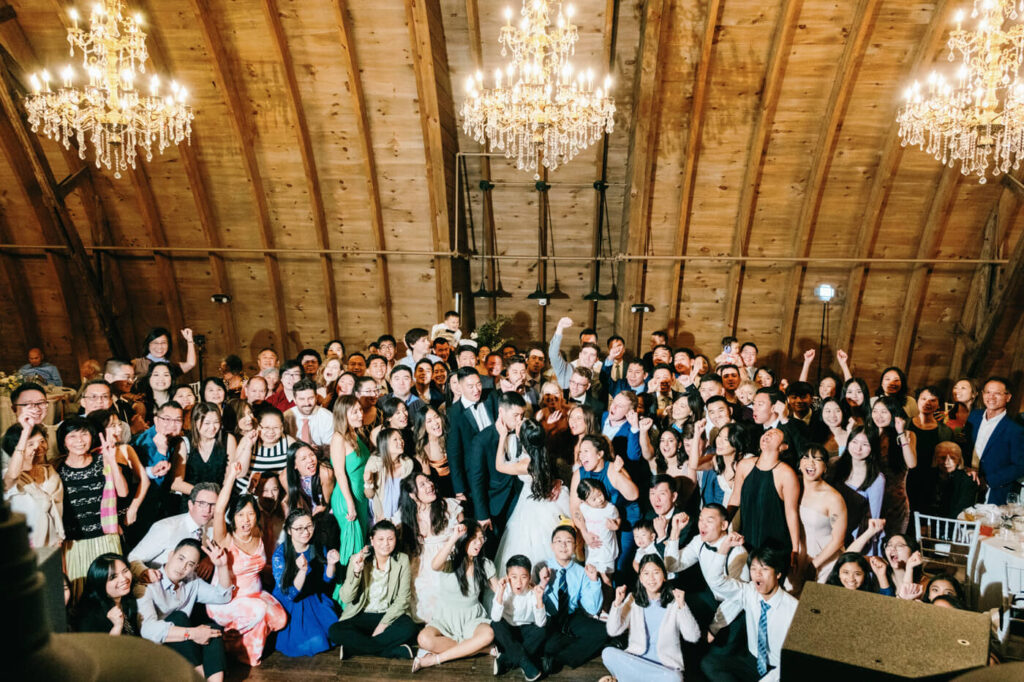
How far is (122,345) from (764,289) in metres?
10.3

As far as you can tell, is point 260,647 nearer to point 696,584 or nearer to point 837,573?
point 696,584

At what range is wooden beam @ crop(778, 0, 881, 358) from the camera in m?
8.39

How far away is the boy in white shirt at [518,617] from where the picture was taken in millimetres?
4895

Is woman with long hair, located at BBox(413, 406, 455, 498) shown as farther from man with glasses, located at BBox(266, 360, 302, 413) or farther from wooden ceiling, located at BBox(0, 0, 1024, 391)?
wooden ceiling, located at BBox(0, 0, 1024, 391)

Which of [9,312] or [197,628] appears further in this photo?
[9,312]

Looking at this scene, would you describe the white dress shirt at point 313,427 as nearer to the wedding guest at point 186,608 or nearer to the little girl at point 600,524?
the wedding guest at point 186,608

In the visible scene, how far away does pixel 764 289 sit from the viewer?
430 inches

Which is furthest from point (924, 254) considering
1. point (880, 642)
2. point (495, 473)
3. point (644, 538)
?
point (880, 642)

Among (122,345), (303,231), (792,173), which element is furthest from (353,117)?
(792,173)

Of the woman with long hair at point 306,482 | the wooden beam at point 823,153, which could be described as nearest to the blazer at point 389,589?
the woman with long hair at point 306,482

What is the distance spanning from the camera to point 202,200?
34.3 feet

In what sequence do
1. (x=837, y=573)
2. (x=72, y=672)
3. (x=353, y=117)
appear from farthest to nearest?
(x=353, y=117) → (x=837, y=573) → (x=72, y=672)

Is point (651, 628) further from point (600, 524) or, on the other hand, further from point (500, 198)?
point (500, 198)

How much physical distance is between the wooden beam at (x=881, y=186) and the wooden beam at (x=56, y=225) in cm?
1159
